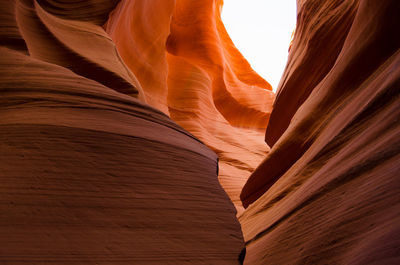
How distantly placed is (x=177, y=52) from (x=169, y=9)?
1.72 meters

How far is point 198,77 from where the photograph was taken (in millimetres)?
7895

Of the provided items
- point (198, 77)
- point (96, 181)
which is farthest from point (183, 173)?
point (198, 77)

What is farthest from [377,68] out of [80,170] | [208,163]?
[80,170]

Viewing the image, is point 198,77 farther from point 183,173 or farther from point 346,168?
point 346,168

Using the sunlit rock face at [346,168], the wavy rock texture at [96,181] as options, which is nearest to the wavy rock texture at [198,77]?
the sunlit rock face at [346,168]

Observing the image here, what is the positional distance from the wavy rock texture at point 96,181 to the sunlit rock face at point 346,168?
35 cm

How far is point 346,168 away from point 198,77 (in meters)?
6.73

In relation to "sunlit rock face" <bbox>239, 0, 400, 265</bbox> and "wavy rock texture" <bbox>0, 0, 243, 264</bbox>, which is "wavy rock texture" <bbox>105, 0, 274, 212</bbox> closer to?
"sunlit rock face" <bbox>239, 0, 400, 265</bbox>

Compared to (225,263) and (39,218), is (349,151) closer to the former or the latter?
(225,263)

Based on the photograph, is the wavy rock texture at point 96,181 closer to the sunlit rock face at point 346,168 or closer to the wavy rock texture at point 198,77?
the sunlit rock face at point 346,168

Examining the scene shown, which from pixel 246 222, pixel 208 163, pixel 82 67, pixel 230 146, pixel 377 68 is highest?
pixel 377 68

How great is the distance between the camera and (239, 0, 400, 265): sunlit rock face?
1.10 metres

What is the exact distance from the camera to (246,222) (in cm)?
243

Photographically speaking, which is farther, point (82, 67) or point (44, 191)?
point (82, 67)
